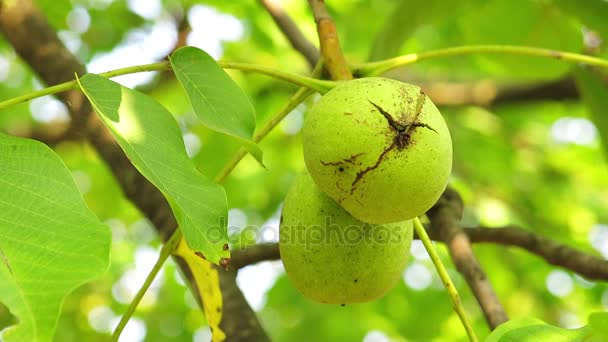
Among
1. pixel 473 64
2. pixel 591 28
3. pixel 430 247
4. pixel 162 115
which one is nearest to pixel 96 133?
pixel 162 115

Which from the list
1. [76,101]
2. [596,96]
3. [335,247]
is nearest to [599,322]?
[335,247]

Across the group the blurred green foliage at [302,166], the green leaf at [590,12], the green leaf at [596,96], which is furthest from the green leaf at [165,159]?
the blurred green foliage at [302,166]

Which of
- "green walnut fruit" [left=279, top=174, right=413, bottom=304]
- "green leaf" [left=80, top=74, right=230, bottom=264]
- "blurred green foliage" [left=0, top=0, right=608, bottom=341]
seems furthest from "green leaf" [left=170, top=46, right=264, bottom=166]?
"blurred green foliage" [left=0, top=0, right=608, bottom=341]

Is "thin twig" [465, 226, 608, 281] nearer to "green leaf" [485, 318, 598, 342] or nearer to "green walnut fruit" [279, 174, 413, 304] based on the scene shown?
"green walnut fruit" [279, 174, 413, 304]

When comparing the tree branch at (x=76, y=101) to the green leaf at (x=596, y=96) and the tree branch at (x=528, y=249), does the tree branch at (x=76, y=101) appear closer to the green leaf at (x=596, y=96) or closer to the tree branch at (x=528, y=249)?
the tree branch at (x=528, y=249)

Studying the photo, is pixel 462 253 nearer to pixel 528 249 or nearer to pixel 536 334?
pixel 528 249
